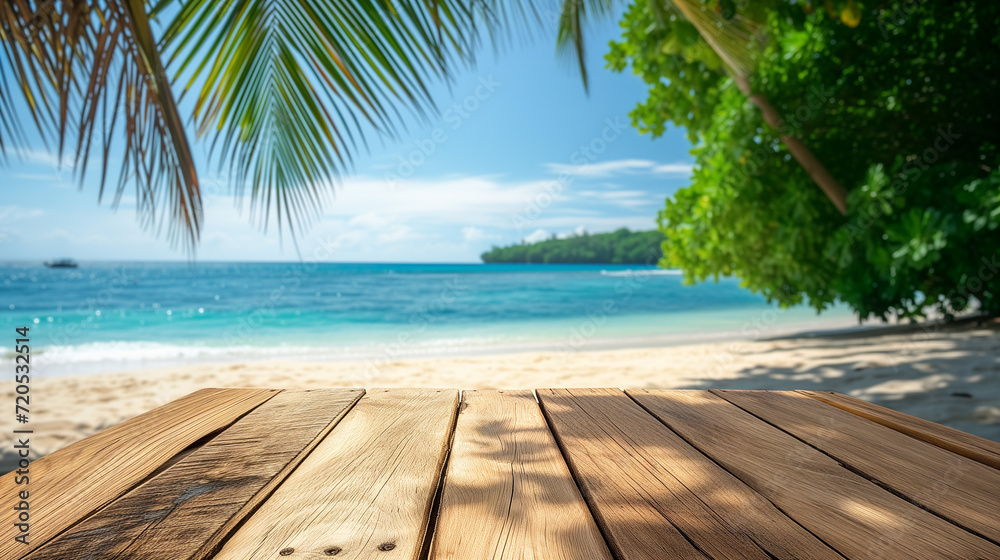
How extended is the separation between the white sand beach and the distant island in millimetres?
31252

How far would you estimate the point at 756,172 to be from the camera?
18.7 ft

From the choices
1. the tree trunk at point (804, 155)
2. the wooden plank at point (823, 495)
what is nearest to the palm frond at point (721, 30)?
the tree trunk at point (804, 155)

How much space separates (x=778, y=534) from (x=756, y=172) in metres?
5.84

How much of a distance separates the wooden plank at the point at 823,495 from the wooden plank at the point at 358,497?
1.67 feet

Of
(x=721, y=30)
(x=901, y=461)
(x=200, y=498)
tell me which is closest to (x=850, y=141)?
(x=721, y=30)

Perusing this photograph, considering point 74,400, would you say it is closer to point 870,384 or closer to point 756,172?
point 870,384

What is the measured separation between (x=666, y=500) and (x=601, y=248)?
4488 cm

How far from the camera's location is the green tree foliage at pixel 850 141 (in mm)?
4969

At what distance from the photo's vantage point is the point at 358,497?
763 millimetres

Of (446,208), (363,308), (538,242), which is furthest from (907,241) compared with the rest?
(538,242)

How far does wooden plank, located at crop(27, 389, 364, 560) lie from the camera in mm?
618

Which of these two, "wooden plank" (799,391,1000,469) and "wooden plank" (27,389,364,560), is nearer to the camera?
"wooden plank" (27,389,364,560)

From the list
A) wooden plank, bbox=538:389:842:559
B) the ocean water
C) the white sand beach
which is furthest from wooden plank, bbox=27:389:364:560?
the ocean water

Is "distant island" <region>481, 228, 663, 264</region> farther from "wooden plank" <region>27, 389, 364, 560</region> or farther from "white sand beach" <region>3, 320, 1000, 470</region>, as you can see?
"wooden plank" <region>27, 389, 364, 560</region>
